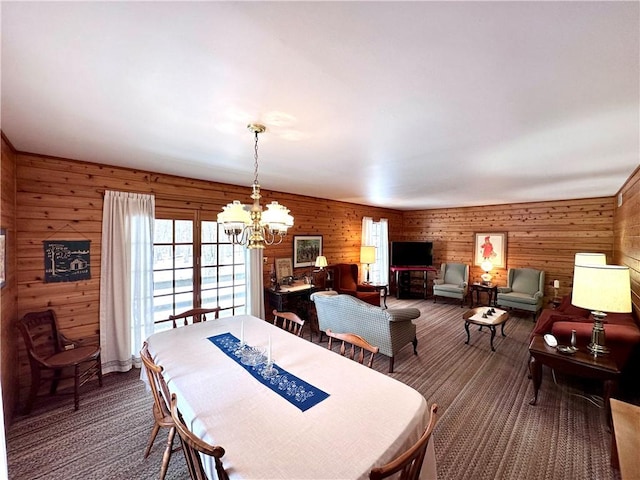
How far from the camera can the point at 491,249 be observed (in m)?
6.63

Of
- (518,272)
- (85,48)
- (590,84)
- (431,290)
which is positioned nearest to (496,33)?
(590,84)

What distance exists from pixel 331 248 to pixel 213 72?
4889 millimetres

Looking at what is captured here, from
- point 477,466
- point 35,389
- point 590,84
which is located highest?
point 590,84

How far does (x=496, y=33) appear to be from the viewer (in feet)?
3.51

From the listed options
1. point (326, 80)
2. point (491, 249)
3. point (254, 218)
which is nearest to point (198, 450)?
point (254, 218)

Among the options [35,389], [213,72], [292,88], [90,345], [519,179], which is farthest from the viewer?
[519,179]

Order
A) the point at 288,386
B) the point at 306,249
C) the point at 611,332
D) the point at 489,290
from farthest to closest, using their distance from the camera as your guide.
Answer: the point at 489,290 → the point at 306,249 → the point at 611,332 → the point at 288,386

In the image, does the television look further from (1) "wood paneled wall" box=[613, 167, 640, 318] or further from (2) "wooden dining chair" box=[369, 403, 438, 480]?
(2) "wooden dining chair" box=[369, 403, 438, 480]

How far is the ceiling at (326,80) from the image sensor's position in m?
1.01

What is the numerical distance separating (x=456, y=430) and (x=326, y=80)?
289cm

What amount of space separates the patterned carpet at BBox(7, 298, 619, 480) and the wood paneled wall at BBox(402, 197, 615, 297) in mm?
3632

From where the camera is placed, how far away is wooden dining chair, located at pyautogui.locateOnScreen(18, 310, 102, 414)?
250 centimetres

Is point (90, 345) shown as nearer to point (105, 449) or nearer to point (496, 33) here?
point (105, 449)

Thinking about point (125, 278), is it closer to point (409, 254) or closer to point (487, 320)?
point (487, 320)
